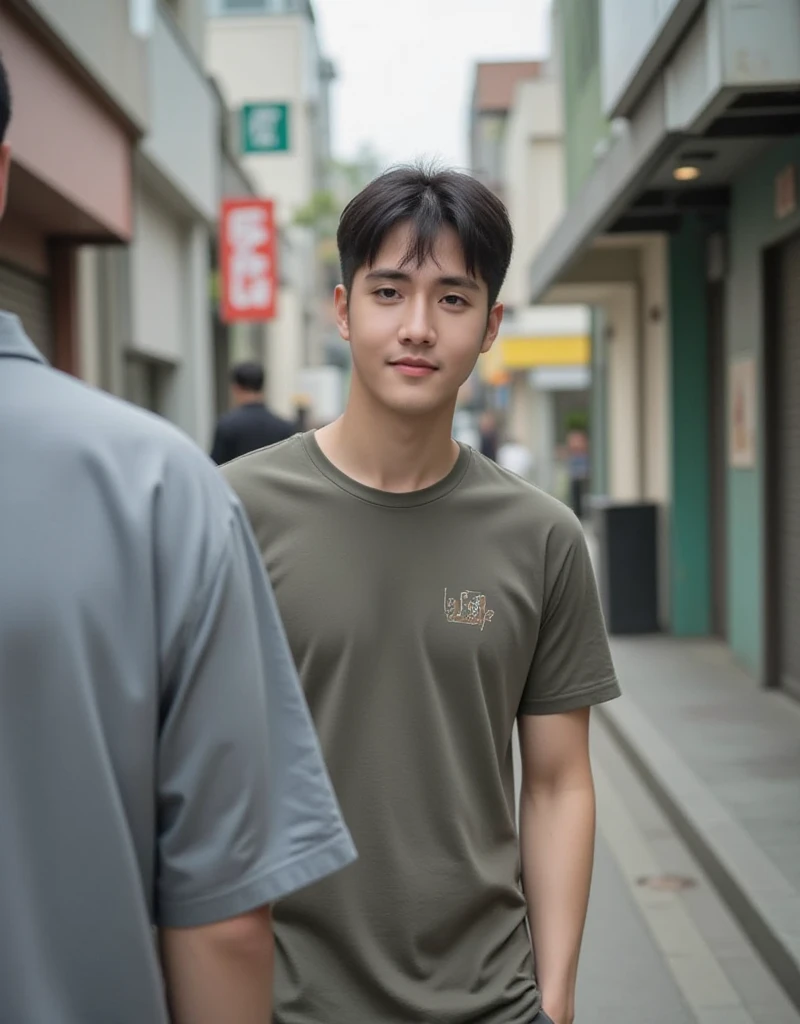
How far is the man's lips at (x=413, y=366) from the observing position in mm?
2330

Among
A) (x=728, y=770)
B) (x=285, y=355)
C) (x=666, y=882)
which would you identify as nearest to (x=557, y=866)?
(x=666, y=882)

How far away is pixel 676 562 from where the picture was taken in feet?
43.2

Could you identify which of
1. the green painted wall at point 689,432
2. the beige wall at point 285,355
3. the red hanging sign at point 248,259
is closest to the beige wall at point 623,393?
the green painted wall at point 689,432

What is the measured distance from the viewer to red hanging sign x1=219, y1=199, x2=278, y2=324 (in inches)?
813

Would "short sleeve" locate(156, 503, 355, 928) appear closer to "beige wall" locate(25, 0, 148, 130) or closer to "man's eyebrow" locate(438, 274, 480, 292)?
"man's eyebrow" locate(438, 274, 480, 292)

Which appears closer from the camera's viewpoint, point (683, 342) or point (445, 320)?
point (445, 320)

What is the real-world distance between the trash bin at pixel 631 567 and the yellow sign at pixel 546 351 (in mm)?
23651

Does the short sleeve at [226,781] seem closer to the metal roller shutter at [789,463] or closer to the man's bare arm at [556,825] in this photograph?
the man's bare arm at [556,825]

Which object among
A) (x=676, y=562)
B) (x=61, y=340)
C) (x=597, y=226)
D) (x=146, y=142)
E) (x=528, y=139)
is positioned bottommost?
(x=676, y=562)

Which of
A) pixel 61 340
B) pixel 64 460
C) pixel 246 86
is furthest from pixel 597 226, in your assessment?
pixel 246 86

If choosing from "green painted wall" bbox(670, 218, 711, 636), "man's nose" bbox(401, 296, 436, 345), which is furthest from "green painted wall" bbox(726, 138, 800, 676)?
"man's nose" bbox(401, 296, 436, 345)

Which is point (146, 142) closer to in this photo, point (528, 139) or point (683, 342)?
point (683, 342)

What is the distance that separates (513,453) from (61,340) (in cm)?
1621

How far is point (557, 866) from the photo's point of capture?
243 centimetres
